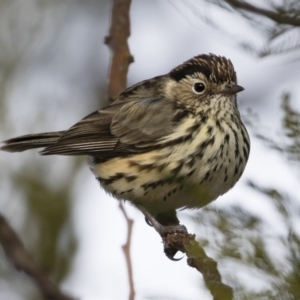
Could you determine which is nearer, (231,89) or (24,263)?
(24,263)

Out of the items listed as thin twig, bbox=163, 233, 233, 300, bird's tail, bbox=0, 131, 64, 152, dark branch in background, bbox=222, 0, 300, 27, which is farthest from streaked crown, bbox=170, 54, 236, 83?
thin twig, bbox=163, 233, 233, 300

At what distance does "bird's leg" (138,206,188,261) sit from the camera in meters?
4.31

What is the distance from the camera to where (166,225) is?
5.00m

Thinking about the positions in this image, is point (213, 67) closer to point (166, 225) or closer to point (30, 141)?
point (166, 225)

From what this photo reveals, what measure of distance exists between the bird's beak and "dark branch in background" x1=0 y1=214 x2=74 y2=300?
8.14 ft

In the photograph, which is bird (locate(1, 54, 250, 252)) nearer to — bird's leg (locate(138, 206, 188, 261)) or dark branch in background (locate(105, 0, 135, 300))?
bird's leg (locate(138, 206, 188, 261))

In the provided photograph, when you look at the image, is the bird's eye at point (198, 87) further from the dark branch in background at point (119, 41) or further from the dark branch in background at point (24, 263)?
the dark branch in background at point (24, 263)

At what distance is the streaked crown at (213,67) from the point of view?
213 inches

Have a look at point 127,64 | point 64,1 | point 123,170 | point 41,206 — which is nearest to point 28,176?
point 41,206

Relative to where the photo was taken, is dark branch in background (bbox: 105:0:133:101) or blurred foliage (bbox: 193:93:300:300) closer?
blurred foliage (bbox: 193:93:300:300)

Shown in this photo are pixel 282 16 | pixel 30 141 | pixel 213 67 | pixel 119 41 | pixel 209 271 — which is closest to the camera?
pixel 209 271

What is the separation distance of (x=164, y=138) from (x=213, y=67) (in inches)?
27.4

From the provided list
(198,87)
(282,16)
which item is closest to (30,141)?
(198,87)

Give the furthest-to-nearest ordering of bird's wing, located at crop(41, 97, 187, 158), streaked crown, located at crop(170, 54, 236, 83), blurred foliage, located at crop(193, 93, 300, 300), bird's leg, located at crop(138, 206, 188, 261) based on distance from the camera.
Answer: bird's wing, located at crop(41, 97, 187, 158), streaked crown, located at crop(170, 54, 236, 83), bird's leg, located at crop(138, 206, 188, 261), blurred foliage, located at crop(193, 93, 300, 300)
